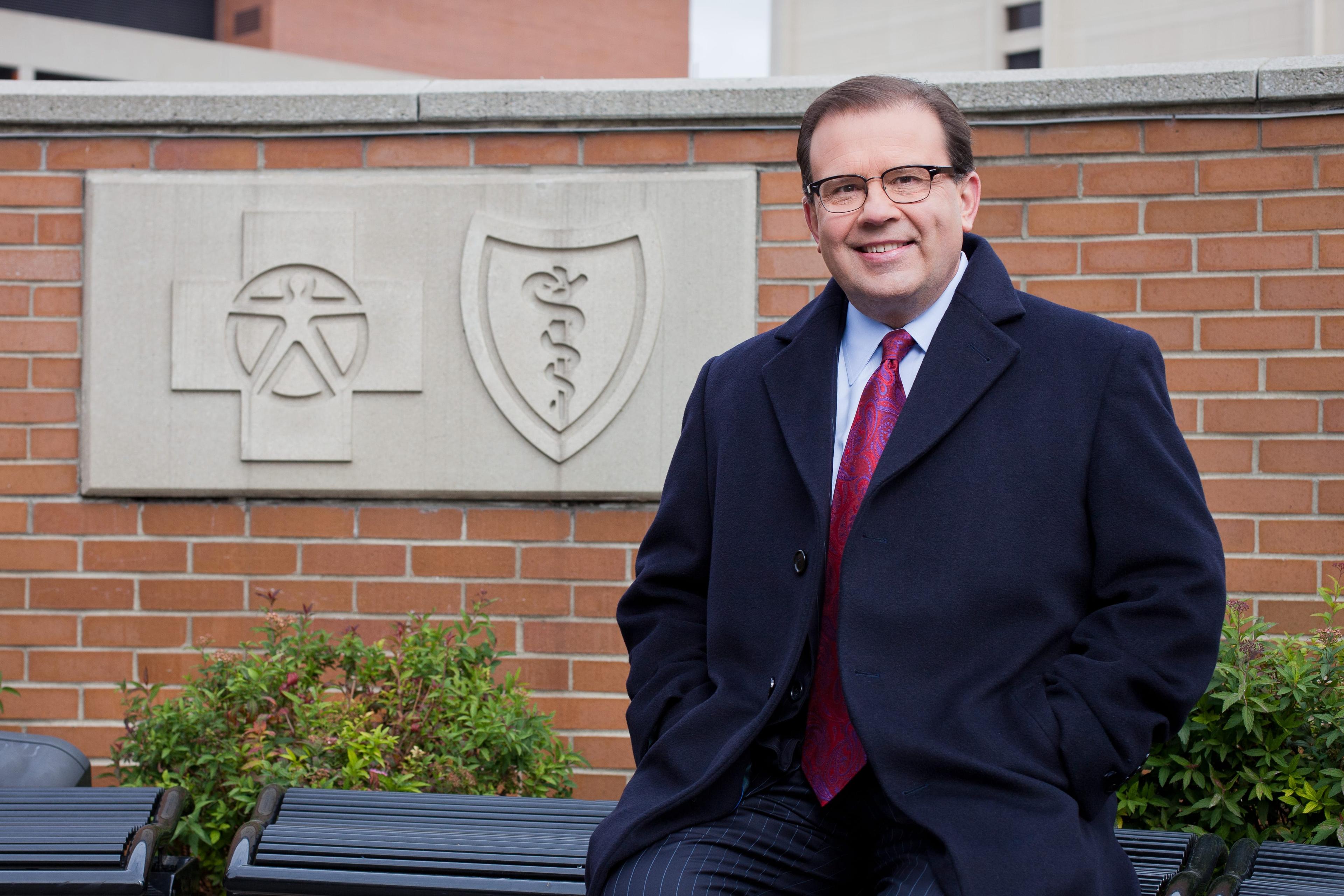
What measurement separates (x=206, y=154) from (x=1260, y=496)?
3.23 m

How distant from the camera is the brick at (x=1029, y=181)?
368cm

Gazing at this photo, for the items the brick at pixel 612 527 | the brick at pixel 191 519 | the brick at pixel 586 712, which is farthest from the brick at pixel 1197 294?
the brick at pixel 191 519

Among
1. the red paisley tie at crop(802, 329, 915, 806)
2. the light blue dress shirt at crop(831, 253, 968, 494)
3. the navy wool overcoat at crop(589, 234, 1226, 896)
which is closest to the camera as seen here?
the navy wool overcoat at crop(589, 234, 1226, 896)

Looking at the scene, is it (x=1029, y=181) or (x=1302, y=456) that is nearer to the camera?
(x=1302, y=456)

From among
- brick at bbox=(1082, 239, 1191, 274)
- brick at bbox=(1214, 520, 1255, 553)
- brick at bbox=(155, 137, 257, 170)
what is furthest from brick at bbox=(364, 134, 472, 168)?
brick at bbox=(1214, 520, 1255, 553)

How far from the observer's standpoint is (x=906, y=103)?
2.09 m

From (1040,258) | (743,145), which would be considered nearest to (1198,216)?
(1040,258)

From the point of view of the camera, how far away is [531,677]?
3.87m

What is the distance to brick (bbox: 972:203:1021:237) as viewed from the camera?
146 inches

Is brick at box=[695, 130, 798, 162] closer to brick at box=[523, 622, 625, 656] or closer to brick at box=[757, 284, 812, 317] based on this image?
brick at box=[757, 284, 812, 317]

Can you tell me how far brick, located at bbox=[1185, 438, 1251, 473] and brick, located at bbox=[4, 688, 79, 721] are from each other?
3.35 meters

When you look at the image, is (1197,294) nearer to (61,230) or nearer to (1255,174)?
(1255,174)

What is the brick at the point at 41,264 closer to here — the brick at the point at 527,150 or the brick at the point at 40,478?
the brick at the point at 40,478

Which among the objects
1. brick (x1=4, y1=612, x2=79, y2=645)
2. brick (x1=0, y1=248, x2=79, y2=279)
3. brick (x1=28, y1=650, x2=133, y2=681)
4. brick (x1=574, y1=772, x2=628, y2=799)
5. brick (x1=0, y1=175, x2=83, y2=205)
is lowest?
brick (x1=574, y1=772, x2=628, y2=799)
